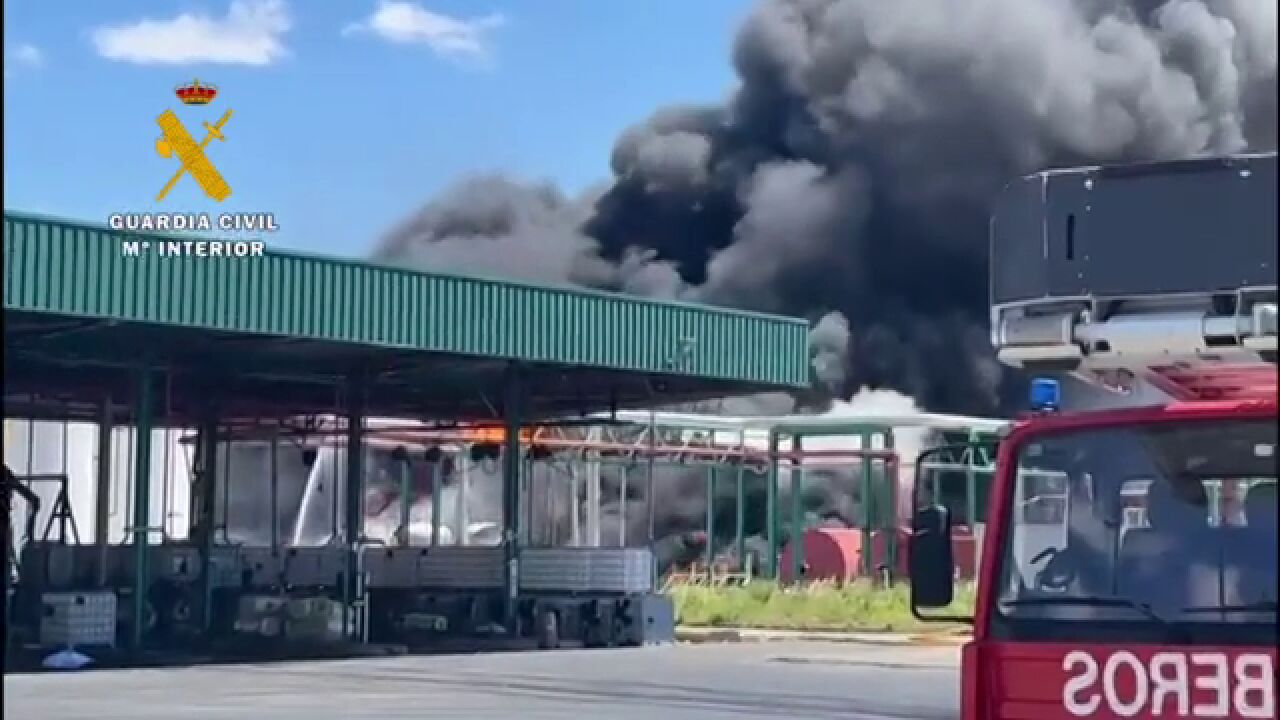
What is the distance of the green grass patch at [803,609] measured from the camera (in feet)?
105

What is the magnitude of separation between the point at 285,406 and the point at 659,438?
978 cm

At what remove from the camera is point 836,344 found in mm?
67688

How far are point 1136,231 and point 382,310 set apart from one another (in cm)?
1914

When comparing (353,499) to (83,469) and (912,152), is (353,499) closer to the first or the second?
(83,469)

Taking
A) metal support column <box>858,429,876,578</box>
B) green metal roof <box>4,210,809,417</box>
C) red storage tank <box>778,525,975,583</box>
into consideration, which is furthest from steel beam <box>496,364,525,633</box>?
red storage tank <box>778,525,975,583</box>

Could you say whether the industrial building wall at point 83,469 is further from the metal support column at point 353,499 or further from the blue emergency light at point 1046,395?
the blue emergency light at point 1046,395

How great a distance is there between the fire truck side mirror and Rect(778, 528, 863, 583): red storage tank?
3386 centimetres

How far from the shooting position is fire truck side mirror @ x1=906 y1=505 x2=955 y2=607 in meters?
6.39

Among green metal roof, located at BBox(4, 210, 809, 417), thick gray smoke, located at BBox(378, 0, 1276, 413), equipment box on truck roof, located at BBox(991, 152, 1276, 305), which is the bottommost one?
equipment box on truck roof, located at BBox(991, 152, 1276, 305)

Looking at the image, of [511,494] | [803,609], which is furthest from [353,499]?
[803,609]

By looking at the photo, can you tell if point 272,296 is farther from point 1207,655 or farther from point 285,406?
point 1207,655

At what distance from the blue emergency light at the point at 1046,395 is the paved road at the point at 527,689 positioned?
10.2 meters

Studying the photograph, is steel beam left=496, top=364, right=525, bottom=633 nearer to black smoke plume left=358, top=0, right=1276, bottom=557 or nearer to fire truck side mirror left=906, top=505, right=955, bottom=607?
fire truck side mirror left=906, top=505, right=955, bottom=607

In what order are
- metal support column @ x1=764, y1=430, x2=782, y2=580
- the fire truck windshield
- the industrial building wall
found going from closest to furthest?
the fire truck windshield < the industrial building wall < metal support column @ x1=764, y1=430, x2=782, y2=580
